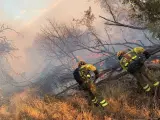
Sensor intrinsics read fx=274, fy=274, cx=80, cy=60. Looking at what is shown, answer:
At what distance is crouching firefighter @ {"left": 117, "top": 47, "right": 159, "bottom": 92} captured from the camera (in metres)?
8.23

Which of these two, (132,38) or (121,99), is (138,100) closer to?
(121,99)

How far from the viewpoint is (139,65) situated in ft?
27.2

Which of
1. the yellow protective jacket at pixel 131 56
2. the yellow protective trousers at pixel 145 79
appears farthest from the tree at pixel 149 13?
the yellow protective trousers at pixel 145 79

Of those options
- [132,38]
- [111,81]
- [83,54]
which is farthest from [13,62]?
[111,81]

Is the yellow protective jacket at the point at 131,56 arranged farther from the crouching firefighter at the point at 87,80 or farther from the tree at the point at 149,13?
the crouching firefighter at the point at 87,80

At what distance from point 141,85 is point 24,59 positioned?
4738cm

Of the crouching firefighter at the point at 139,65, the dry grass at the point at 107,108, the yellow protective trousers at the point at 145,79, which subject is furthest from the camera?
the yellow protective trousers at the point at 145,79

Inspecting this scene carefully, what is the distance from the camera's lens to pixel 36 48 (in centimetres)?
5359

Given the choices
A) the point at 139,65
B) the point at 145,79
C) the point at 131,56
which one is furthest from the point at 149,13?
the point at 145,79

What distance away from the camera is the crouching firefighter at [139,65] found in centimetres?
823

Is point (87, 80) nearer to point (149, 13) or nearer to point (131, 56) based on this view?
point (131, 56)

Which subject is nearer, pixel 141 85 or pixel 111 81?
pixel 141 85

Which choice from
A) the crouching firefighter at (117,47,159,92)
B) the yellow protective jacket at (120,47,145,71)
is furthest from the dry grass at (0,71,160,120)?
the yellow protective jacket at (120,47,145,71)

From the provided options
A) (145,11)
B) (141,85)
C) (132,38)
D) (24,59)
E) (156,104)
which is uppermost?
(24,59)
